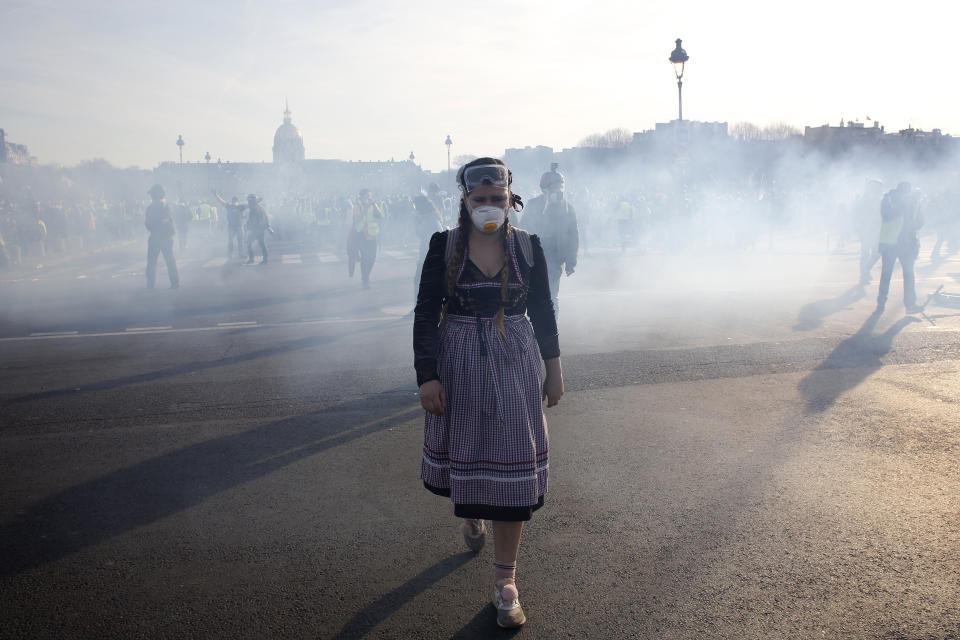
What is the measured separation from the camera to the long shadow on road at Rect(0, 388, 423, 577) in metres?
3.51

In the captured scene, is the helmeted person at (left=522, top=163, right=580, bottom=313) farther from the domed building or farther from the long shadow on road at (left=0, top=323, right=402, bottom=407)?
the domed building

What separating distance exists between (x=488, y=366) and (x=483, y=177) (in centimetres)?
72

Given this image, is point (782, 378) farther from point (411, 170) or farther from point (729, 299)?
point (411, 170)

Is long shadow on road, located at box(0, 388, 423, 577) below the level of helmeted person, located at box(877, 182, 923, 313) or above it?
below

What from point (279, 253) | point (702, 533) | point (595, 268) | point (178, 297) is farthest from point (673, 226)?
point (702, 533)

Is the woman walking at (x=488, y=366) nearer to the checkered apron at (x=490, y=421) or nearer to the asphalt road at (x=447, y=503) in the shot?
the checkered apron at (x=490, y=421)

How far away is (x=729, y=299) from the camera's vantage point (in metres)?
11.1

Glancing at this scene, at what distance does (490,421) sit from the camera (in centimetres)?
276

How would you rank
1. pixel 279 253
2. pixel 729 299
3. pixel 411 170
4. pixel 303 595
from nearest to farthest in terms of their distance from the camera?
pixel 303 595 < pixel 729 299 < pixel 279 253 < pixel 411 170

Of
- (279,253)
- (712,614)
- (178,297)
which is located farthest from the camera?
(279,253)

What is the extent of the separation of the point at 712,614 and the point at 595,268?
1452 centimetres

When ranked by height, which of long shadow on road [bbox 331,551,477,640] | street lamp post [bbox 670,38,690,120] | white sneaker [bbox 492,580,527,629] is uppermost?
street lamp post [bbox 670,38,690,120]

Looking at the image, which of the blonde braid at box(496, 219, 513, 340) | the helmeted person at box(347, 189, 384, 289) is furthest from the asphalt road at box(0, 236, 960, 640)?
the helmeted person at box(347, 189, 384, 289)

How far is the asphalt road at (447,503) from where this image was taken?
2838 millimetres
